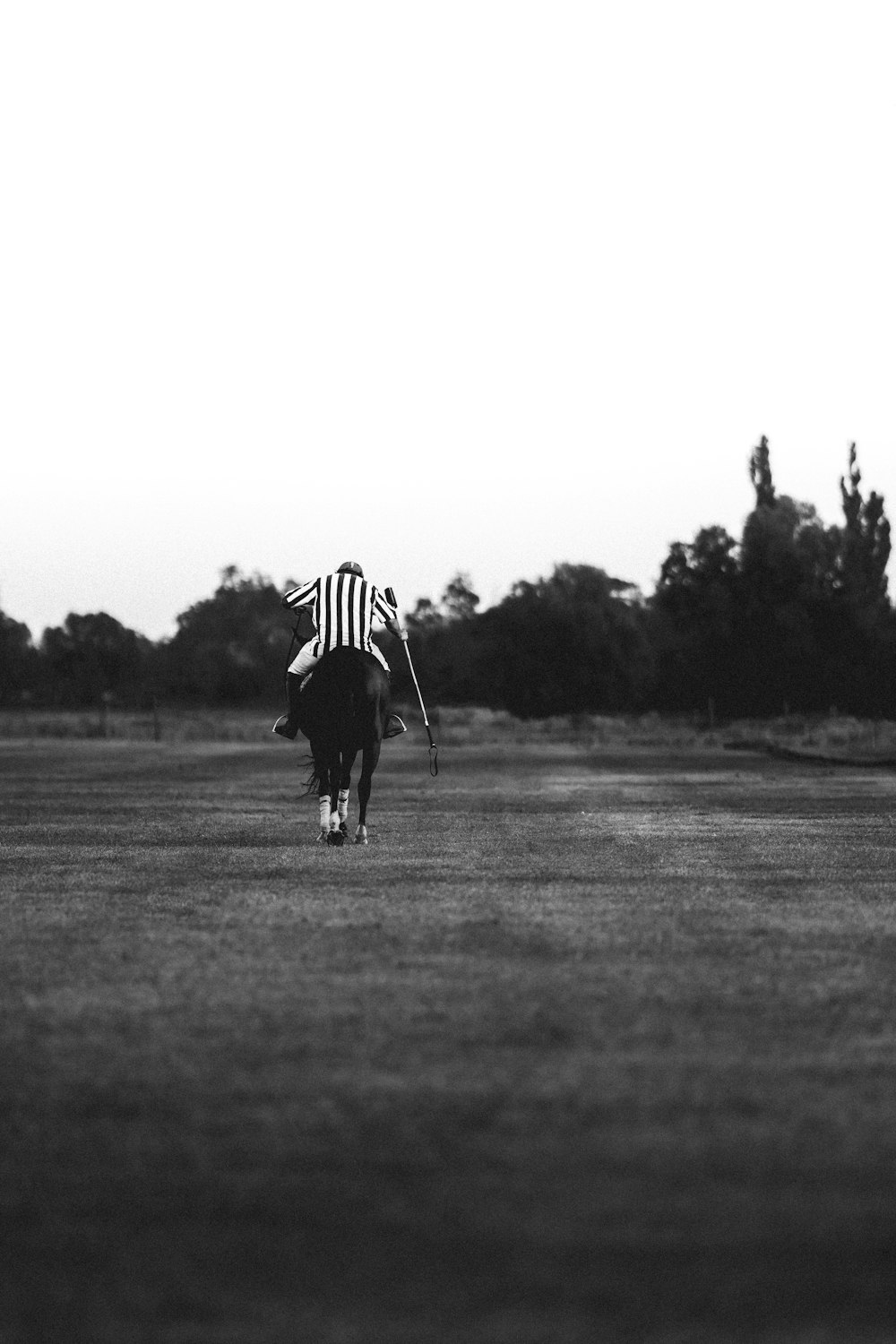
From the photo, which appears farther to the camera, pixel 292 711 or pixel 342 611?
pixel 292 711

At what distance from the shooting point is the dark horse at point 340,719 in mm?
17594

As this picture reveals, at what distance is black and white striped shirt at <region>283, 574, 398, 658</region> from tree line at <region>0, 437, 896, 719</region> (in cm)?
8943

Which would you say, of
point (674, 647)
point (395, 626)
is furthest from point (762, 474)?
point (395, 626)

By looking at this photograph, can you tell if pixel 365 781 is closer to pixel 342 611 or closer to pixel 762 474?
pixel 342 611

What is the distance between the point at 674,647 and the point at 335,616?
104m

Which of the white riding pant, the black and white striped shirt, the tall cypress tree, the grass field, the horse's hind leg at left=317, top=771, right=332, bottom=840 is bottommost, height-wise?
the grass field

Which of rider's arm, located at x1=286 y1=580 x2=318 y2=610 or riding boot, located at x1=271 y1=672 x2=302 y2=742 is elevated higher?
rider's arm, located at x1=286 y1=580 x2=318 y2=610

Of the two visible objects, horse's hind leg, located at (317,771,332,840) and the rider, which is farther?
the rider

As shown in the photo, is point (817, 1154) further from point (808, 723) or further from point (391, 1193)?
point (808, 723)

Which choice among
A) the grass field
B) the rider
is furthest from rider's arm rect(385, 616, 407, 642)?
the grass field

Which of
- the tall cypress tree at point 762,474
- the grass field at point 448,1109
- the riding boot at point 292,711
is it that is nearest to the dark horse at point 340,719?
the riding boot at point 292,711

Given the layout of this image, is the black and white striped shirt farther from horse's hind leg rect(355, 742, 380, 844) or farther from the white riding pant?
horse's hind leg rect(355, 742, 380, 844)

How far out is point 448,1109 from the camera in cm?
570

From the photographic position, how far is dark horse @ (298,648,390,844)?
17.6 m
